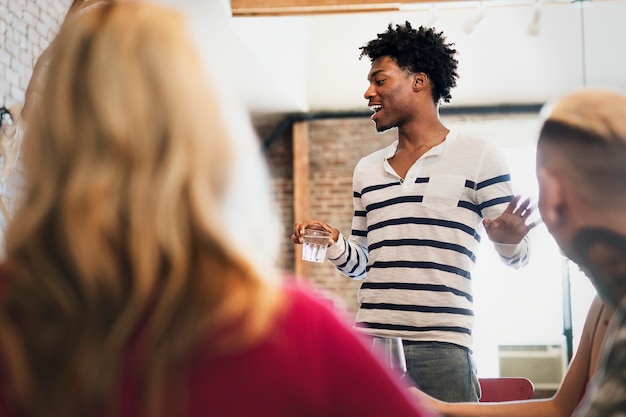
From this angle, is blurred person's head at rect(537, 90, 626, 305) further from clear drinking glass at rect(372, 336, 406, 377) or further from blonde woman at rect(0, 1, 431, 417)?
clear drinking glass at rect(372, 336, 406, 377)

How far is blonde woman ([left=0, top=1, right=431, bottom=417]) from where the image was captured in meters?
0.69

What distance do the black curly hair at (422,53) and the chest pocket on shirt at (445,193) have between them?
451mm

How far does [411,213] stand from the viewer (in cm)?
222

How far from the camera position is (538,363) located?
22.9 ft

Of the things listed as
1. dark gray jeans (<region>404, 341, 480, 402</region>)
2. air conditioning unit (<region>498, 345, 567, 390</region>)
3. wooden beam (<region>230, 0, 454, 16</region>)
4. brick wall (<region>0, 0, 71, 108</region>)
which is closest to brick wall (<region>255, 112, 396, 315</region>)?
air conditioning unit (<region>498, 345, 567, 390</region>)

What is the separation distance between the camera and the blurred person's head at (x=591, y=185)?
89cm

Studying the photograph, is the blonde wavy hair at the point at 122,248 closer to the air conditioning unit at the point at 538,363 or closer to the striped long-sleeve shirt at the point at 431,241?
the striped long-sleeve shirt at the point at 431,241

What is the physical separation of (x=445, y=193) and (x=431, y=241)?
153mm

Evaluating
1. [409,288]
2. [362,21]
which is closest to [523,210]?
[409,288]

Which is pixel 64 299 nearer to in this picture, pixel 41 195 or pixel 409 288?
pixel 41 195

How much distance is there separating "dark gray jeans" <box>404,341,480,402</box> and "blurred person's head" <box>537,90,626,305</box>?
43.9 inches

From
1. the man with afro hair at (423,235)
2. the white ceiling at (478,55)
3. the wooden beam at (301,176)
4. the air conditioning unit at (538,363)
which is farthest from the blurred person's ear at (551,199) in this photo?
the wooden beam at (301,176)

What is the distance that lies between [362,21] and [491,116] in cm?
157

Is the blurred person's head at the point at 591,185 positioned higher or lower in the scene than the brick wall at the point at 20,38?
lower
